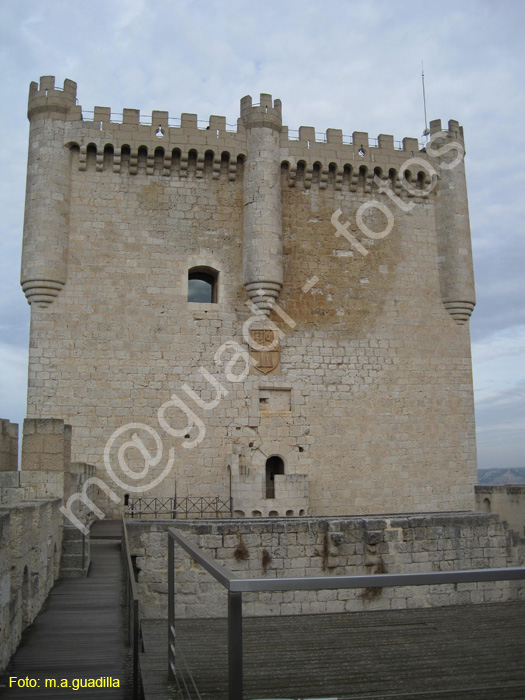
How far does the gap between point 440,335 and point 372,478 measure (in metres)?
3.87

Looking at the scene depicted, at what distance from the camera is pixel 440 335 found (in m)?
15.8

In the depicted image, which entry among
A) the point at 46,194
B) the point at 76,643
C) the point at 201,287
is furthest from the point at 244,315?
the point at 76,643

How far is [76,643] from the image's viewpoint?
483 cm

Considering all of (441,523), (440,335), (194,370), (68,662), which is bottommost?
(68,662)

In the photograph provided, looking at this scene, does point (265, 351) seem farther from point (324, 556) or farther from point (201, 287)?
A: point (324, 556)

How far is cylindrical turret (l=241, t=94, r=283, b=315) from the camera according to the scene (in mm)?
14422

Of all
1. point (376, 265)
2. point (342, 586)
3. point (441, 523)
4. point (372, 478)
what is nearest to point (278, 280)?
point (376, 265)

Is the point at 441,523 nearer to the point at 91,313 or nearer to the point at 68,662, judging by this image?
the point at 68,662

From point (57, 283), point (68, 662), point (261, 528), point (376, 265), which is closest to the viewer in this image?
point (68, 662)

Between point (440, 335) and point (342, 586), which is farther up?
point (440, 335)

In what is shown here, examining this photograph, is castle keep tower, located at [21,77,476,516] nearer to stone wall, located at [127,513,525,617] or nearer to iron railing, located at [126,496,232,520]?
iron railing, located at [126,496,232,520]

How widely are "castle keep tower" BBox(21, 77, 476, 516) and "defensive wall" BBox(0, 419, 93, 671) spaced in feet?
11.0

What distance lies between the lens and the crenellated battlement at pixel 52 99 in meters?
14.4

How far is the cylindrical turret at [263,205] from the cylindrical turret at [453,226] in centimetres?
422
